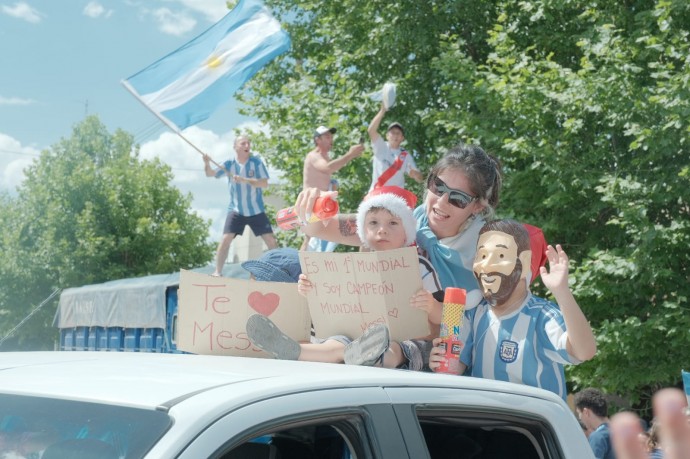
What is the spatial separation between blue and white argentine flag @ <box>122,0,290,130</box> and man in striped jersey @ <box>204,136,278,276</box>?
2.67 ft

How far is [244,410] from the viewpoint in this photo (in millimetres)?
1667

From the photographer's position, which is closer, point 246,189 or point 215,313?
point 215,313

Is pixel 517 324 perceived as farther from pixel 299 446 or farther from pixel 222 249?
pixel 222 249

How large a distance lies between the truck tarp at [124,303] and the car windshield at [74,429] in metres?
7.71

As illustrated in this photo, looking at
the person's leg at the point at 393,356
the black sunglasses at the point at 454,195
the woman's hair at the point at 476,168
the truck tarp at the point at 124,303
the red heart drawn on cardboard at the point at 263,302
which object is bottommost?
the person's leg at the point at 393,356

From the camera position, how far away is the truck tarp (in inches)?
421

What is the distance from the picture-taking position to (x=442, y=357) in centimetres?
305

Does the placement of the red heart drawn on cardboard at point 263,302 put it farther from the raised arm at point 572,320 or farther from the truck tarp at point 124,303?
the truck tarp at point 124,303

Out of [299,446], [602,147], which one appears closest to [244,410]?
[299,446]

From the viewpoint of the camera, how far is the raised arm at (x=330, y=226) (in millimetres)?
3803

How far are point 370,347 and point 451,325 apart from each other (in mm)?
395

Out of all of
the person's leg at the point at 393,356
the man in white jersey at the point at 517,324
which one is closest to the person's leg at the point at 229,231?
the man in white jersey at the point at 517,324

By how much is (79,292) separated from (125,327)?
243cm

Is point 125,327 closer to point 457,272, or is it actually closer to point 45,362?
point 457,272
